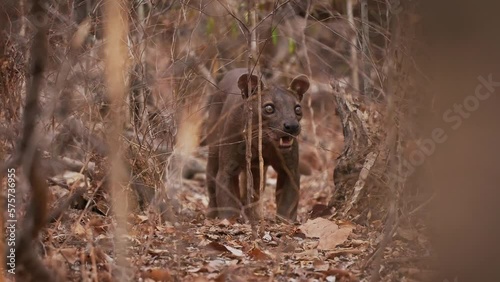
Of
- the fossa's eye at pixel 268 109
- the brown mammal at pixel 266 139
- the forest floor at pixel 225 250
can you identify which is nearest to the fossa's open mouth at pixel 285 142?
the brown mammal at pixel 266 139

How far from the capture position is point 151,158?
684 centimetres

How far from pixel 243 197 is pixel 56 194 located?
2.24m

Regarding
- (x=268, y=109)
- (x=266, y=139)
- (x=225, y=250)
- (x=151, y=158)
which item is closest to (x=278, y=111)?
(x=268, y=109)

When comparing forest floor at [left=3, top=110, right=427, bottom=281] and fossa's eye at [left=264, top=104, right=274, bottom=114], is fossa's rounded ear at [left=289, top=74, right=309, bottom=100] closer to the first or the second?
fossa's eye at [left=264, top=104, right=274, bottom=114]

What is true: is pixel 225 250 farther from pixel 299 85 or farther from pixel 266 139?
pixel 299 85

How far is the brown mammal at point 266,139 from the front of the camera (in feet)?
27.1

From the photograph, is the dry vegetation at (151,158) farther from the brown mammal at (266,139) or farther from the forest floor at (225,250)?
the brown mammal at (266,139)

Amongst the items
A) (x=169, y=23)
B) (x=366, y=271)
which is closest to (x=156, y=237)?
(x=366, y=271)

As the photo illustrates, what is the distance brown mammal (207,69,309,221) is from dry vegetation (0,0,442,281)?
299 millimetres

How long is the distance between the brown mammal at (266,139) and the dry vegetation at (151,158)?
0.30 m

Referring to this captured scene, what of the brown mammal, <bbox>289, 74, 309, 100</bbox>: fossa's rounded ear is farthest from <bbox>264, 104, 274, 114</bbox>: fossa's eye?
<bbox>289, 74, 309, 100</bbox>: fossa's rounded ear

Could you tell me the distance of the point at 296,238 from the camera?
22.1 feet

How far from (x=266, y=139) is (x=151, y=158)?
1.81 meters

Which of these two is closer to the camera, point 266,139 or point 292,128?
point 292,128
